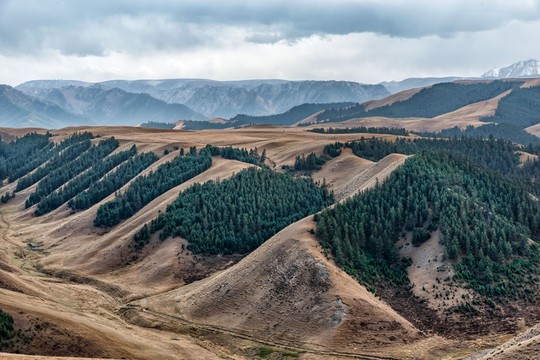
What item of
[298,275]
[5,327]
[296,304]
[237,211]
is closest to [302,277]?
[298,275]

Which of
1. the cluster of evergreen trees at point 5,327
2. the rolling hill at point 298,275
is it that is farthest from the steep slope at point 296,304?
the cluster of evergreen trees at point 5,327

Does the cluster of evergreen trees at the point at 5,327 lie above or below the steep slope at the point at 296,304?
above

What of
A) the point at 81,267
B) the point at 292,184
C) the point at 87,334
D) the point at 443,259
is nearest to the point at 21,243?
the point at 81,267

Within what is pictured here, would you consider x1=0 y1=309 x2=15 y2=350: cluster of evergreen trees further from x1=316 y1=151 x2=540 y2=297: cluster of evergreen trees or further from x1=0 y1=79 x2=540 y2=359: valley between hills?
x1=316 y1=151 x2=540 y2=297: cluster of evergreen trees

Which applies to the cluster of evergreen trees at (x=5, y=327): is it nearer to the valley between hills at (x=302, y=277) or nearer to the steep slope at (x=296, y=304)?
the valley between hills at (x=302, y=277)

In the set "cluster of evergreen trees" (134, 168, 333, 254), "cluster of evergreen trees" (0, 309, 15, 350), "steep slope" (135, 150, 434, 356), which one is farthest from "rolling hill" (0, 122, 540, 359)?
"cluster of evergreen trees" (134, 168, 333, 254)

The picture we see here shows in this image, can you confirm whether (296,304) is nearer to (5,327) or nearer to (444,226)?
(444,226)

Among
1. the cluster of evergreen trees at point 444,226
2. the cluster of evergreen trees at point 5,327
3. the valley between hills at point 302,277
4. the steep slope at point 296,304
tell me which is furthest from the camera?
the cluster of evergreen trees at point 444,226
